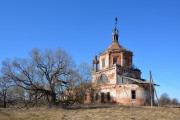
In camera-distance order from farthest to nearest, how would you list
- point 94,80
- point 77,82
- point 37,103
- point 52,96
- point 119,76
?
point 94,80
point 119,76
point 37,103
point 77,82
point 52,96

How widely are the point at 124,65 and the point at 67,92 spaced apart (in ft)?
49.6

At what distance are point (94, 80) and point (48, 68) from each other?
15.2 m

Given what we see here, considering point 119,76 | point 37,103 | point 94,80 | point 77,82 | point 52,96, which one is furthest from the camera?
point 94,80

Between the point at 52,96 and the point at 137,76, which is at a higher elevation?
the point at 137,76

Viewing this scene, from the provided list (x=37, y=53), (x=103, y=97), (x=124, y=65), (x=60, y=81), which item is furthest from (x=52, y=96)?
(x=124, y=65)

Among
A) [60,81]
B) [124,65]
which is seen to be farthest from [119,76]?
[60,81]

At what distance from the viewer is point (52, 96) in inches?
1432

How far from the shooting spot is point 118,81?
4753 centimetres

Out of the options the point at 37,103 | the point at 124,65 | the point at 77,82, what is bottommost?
the point at 37,103

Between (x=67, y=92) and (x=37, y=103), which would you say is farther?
(x=37, y=103)

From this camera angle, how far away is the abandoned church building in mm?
46000

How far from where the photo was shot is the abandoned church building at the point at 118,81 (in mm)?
46000

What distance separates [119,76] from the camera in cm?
4778

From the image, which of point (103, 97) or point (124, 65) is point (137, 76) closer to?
point (124, 65)
